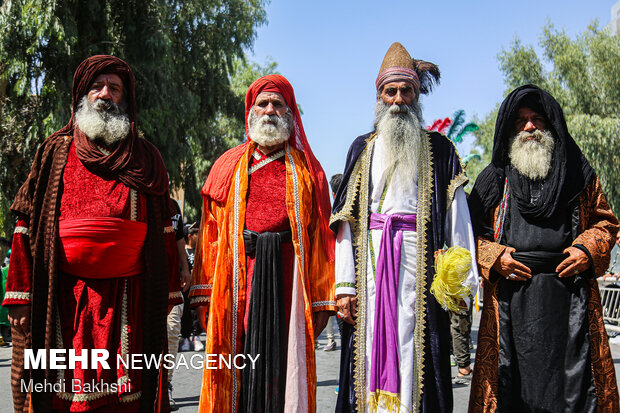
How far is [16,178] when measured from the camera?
477 inches

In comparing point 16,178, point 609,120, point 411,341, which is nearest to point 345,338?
point 411,341

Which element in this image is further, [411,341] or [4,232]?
[4,232]

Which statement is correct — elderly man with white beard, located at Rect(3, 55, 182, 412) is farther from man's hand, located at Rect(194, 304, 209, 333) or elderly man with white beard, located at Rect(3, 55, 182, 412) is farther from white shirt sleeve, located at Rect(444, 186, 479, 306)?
white shirt sleeve, located at Rect(444, 186, 479, 306)

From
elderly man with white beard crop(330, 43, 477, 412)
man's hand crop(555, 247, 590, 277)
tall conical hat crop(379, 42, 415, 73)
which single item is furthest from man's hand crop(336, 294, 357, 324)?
tall conical hat crop(379, 42, 415, 73)

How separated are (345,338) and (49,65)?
984cm

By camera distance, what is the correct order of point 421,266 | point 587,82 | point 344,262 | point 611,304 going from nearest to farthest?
point 421,266, point 344,262, point 611,304, point 587,82

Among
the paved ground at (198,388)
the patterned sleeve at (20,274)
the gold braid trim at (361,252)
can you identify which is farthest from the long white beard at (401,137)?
the paved ground at (198,388)

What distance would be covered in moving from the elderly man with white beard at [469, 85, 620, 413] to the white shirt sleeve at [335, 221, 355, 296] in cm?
87

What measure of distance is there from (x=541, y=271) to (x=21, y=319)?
3.14m

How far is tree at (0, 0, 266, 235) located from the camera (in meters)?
10.6

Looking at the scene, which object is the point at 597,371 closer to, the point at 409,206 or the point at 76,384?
the point at 409,206

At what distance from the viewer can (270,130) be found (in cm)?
398

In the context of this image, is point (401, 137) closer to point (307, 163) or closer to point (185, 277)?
point (307, 163)

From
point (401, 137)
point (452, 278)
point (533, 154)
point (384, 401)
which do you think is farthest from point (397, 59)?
point (384, 401)
